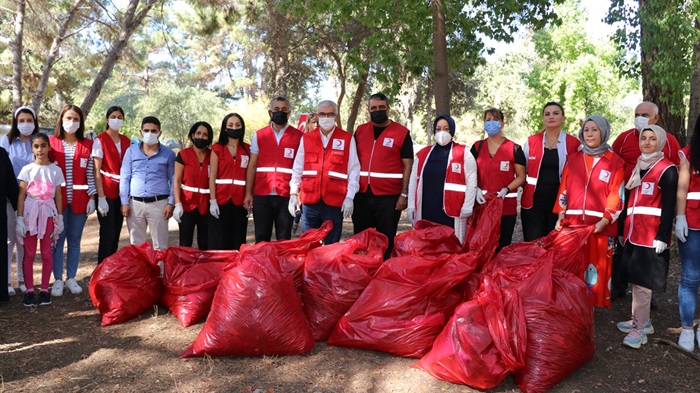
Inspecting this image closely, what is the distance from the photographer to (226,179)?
4.88 meters

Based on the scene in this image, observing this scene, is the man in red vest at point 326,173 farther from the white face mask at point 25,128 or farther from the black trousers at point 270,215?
the white face mask at point 25,128

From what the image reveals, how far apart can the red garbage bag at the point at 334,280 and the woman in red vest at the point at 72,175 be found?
241cm

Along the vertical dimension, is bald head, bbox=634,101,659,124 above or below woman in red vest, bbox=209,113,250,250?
above

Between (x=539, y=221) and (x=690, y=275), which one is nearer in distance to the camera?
(x=690, y=275)

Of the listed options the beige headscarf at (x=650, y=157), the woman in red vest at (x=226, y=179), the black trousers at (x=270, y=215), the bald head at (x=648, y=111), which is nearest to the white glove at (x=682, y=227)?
the beige headscarf at (x=650, y=157)

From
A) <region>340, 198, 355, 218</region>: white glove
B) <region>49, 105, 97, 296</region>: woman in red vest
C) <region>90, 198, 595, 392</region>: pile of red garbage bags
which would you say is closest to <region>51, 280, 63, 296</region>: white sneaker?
<region>49, 105, 97, 296</region>: woman in red vest

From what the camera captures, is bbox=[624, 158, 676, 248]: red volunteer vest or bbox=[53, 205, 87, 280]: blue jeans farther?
bbox=[53, 205, 87, 280]: blue jeans

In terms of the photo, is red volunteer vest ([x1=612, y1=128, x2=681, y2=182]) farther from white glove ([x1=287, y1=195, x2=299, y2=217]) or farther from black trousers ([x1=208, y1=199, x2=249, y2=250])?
black trousers ([x1=208, y1=199, x2=249, y2=250])

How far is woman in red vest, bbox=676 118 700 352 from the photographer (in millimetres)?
3673

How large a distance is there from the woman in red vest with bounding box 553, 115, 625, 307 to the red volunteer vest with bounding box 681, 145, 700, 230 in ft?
1.38

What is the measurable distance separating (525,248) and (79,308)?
12.0 ft

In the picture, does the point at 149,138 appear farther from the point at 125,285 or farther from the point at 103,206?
the point at 125,285

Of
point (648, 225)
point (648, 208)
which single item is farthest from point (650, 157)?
point (648, 225)

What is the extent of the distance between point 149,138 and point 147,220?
0.75m
